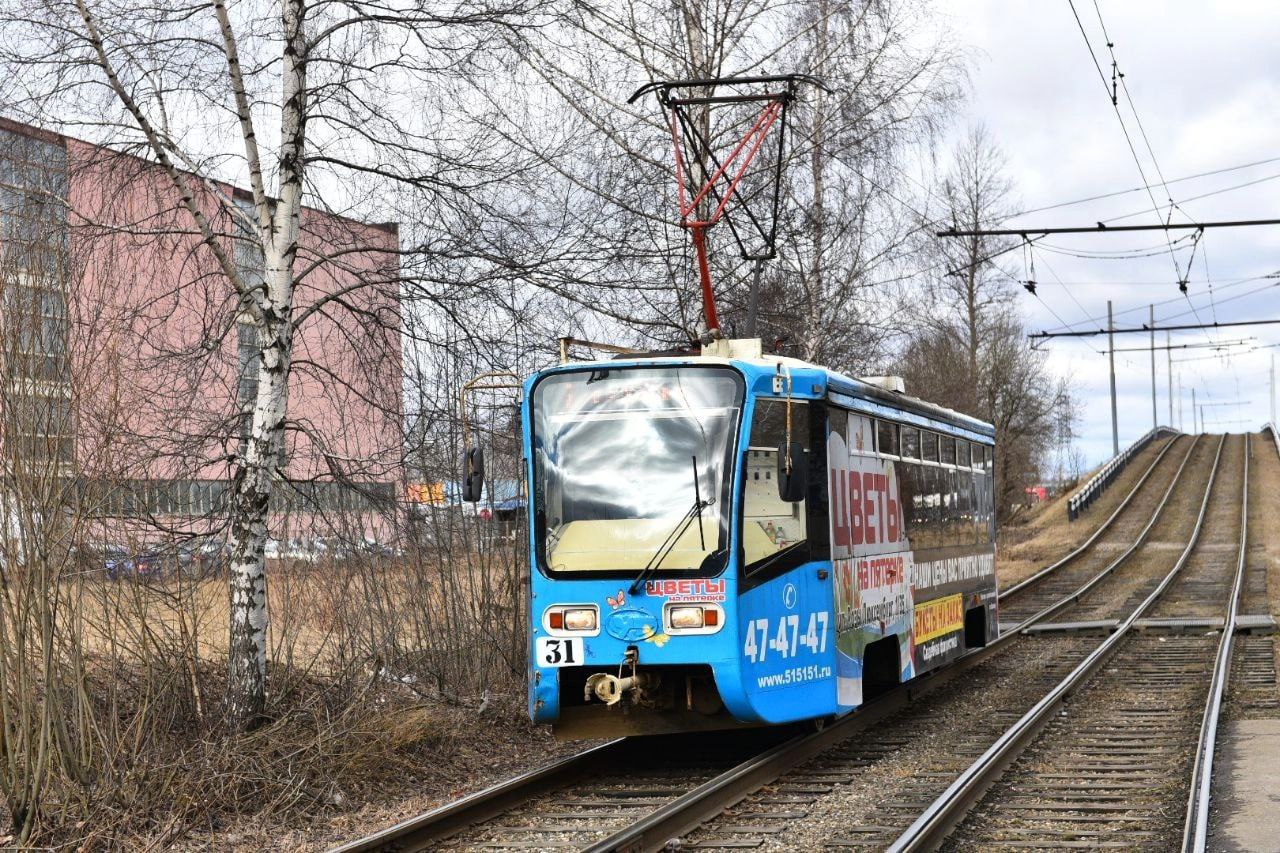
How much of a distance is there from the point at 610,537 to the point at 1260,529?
3756 centimetres

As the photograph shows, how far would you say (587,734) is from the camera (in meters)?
10.3

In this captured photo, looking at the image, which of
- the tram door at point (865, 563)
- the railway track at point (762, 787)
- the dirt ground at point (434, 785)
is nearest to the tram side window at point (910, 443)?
the tram door at point (865, 563)

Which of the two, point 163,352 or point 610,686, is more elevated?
point 163,352

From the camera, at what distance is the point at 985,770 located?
990 centimetres

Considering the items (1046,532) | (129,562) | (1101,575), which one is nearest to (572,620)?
(129,562)

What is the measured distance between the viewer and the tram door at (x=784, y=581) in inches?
392

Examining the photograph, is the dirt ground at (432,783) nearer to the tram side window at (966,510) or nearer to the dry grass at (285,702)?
the dry grass at (285,702)

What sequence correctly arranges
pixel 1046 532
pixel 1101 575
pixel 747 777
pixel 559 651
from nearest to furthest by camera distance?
pixel 747 777, pixel 559 651, pixel 1101 575, pixel 1046 532

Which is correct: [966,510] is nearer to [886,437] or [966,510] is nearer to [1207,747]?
[886,437]

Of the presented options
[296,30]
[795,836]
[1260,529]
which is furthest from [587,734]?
[1260,529]

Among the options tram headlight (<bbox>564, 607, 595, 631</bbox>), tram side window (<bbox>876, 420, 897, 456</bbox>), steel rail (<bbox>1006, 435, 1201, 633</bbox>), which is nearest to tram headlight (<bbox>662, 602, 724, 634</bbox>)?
tram headlight (<bbox>564, 607, 595, 631</bbox>)

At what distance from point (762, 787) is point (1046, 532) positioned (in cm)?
3724

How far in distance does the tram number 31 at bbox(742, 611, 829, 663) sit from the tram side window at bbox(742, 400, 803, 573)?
414mm

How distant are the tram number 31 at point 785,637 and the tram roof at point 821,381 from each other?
63.3 inches
